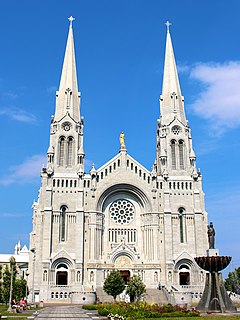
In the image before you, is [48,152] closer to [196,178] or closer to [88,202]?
[88,202]

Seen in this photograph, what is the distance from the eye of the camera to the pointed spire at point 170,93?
211ft

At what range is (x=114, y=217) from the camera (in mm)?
60031

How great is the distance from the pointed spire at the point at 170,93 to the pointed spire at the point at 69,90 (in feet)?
43.3

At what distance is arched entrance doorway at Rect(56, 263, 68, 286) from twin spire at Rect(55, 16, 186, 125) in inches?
825

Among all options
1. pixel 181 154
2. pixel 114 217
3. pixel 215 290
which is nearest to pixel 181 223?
pixel 114 217

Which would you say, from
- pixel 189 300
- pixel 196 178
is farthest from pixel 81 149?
pixel 189 300

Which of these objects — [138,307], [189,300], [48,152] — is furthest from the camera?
[48,152]

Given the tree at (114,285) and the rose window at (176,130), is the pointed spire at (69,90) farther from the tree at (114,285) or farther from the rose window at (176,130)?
the tree at (114,285)

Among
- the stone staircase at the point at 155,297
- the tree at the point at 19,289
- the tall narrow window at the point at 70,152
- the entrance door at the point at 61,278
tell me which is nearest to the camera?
the stone staircase at the point at 155,297

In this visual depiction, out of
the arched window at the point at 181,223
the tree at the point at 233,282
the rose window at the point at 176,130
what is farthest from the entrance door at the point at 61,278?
the tree at the point at 233,282

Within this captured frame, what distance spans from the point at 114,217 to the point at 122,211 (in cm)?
142

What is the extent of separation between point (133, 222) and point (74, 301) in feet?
48.5

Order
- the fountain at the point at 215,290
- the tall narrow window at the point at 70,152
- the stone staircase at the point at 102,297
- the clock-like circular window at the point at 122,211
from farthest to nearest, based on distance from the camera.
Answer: the tall narrow window at the point at 70,152 → the clock-like circular window at the point at 122,211 → the stone staircase at the point at 102,297 → the fountain at the point at 215,290

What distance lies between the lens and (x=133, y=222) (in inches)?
2370
